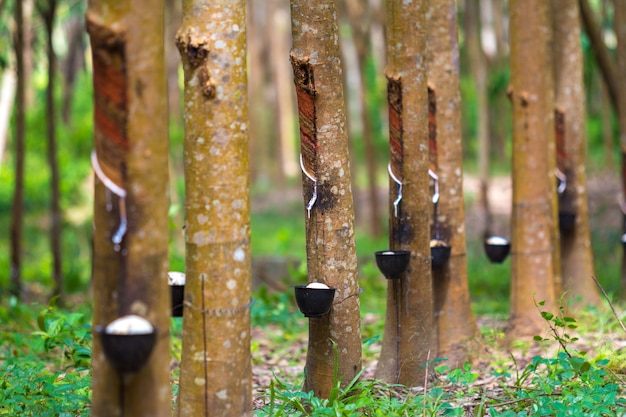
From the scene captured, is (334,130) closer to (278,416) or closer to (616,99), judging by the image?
(278,416)

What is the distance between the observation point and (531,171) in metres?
5.66

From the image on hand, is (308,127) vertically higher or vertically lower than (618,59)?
lower

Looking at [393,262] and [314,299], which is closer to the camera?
[314,299]

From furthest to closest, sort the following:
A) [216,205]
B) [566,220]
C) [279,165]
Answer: [279,165] < [566,220] < [216,205]

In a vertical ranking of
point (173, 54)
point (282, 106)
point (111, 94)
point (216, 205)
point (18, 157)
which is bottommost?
point (216, 205)

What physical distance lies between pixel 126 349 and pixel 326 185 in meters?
1.55

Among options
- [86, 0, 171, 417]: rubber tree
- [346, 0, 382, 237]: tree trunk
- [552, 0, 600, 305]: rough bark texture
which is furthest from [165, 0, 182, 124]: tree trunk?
[86, 0, 171, 417]: rubber tree

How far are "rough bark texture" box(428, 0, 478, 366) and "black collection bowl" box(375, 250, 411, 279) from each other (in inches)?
40.2

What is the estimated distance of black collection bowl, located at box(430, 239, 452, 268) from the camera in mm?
4883

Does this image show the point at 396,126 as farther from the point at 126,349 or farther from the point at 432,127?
the point at 126,349

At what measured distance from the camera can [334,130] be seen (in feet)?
12.6

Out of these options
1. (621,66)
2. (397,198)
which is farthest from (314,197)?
(621,66)

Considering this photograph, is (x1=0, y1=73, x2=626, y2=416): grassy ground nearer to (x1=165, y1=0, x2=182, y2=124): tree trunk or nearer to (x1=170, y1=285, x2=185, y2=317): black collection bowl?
(x1=170, y1=285, x2=185, y2=317): black collection bowl

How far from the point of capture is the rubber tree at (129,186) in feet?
8.82
